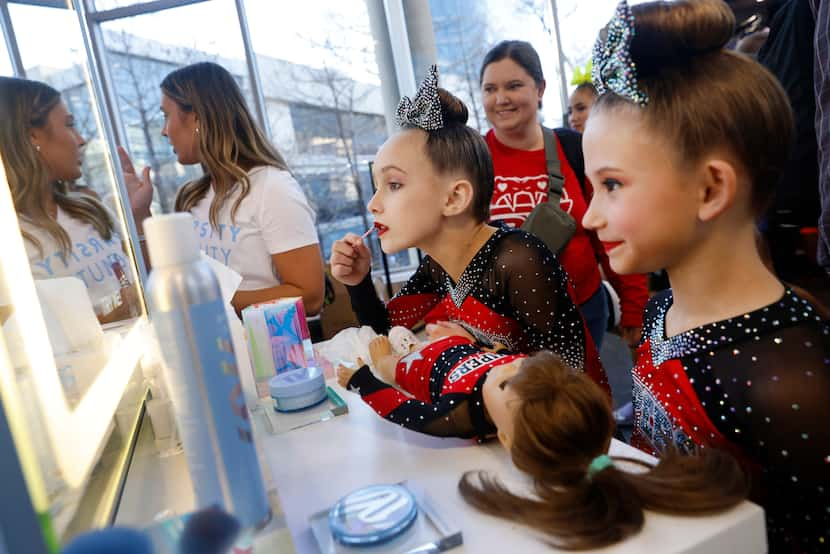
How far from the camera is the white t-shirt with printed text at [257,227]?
147 cm

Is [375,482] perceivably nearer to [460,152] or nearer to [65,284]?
[65,284]

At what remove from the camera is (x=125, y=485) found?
564 millimetres

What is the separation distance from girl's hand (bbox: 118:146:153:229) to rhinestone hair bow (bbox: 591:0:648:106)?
0.96 metres

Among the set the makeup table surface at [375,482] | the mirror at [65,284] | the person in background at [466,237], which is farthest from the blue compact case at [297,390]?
the person in background at [466,237]

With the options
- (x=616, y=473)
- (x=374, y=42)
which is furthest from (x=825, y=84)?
(x=374, y=42)

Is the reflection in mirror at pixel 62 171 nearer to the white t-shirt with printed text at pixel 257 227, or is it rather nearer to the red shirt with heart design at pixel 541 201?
the white t-shirt with printed text at pixel 257 227

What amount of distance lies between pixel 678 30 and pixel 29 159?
2.38 feet

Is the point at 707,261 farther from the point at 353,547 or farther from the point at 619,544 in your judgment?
the point at 353,547

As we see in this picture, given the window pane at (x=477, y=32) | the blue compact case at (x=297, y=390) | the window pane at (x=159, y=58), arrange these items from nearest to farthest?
the blue compact case at (x=297, y=390), the window pane at (x=159, y=58), the window pane at (x=477, y=32)

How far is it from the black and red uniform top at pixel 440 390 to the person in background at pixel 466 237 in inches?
8.4

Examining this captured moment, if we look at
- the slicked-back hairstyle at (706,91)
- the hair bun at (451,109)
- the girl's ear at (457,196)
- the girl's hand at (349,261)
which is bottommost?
the girl's hand at (349,261)

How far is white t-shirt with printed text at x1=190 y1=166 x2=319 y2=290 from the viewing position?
1.47 meters

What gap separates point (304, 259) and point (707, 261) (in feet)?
3.40

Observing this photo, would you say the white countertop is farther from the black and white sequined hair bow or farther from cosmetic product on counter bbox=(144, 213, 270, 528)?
the black and white sequined hair bow
